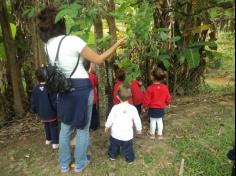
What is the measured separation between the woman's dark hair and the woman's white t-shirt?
0.18ft

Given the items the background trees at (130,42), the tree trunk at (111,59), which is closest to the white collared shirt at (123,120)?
the background trees at (130,42)

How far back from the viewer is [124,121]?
435 centimetres

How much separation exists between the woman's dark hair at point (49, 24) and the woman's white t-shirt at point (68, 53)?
5 cm

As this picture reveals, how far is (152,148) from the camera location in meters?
4.80

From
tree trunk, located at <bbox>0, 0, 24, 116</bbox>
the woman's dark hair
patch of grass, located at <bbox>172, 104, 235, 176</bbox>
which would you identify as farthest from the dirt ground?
the woman's dark hair

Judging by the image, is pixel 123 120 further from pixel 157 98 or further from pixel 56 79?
pixel 56 79

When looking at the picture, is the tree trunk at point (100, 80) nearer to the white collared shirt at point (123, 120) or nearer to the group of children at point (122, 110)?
the group of children at point (122, 110)

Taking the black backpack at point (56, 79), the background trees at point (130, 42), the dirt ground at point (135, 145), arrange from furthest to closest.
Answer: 1. the background trees at point (130, 42)
2. the dirt ground at point (135, 145)
3. the black backpack at point (56, 79)

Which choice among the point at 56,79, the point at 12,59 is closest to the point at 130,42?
the point at 56,79

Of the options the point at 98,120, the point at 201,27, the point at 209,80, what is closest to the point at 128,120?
the point at 98,120

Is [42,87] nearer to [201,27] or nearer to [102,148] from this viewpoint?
[102,148]

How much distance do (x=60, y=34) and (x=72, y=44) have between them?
20cm

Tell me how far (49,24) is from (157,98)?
1845 millimetres

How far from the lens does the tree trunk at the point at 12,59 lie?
5.75 meters
